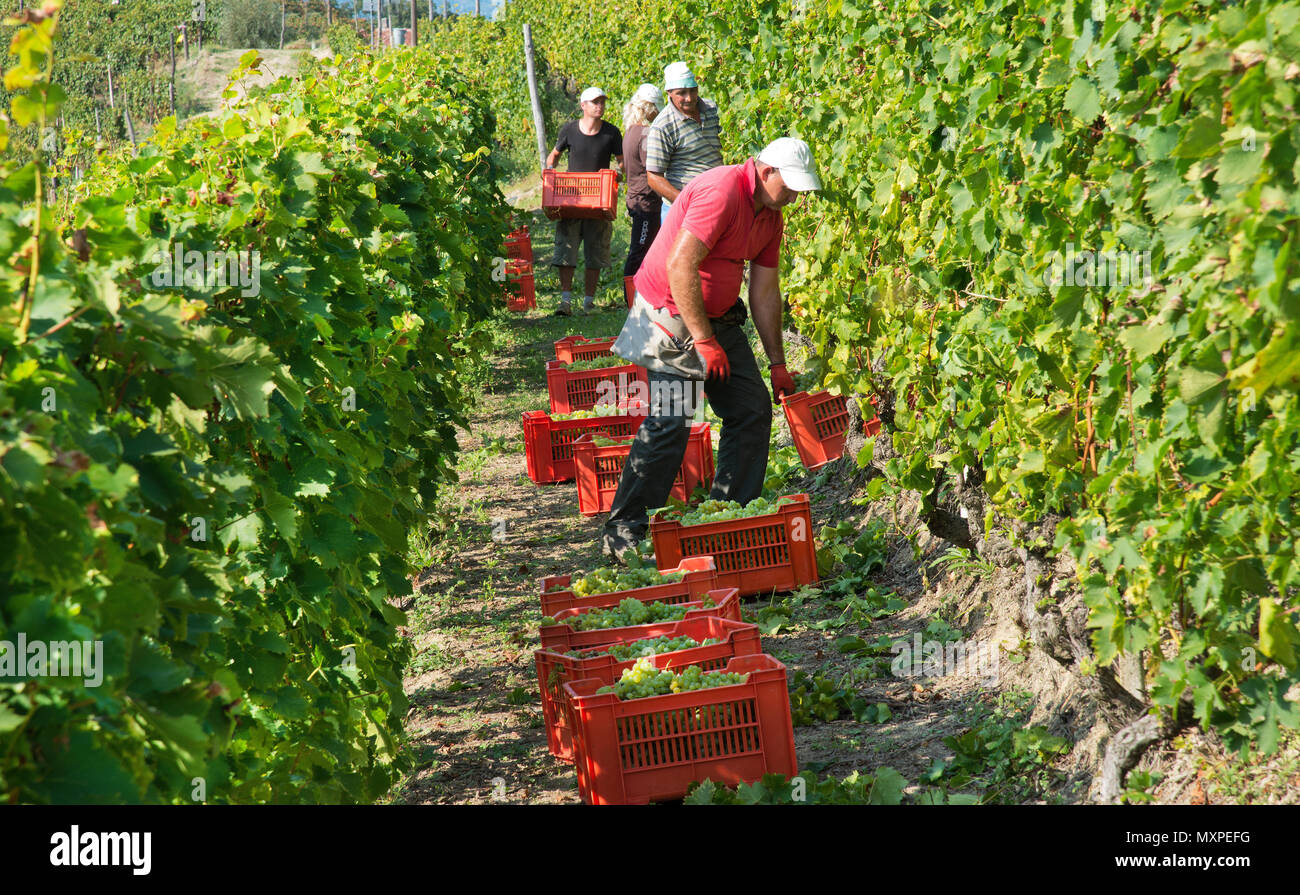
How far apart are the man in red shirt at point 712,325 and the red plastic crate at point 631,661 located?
61.1 inches

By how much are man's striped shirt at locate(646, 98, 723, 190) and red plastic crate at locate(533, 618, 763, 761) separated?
4.25m

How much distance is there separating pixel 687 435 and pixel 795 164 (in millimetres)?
1300

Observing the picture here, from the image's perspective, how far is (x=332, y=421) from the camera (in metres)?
3.13

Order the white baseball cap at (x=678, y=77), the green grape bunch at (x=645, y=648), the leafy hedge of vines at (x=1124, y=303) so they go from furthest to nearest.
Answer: the white baseball cap at (x=678, y=77), the green grape bunch at (x=645, y=648), the leafy hedge of vines at (x=1124, y=303)

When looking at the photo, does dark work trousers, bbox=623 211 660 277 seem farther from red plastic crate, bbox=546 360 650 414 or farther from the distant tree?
the distant tree

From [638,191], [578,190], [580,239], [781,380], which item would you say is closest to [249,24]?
[580,239]

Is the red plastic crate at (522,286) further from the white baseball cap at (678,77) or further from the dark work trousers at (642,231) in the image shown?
the white baseball cap at (678,77)

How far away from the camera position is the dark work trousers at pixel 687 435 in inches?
201

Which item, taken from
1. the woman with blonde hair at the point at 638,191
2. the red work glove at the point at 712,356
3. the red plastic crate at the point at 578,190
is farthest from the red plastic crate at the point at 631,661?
the red plastic crate at the point at 578,190

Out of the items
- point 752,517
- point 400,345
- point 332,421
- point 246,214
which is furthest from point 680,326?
point 246,214

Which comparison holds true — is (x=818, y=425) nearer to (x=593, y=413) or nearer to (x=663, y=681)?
(x=593, y=413)

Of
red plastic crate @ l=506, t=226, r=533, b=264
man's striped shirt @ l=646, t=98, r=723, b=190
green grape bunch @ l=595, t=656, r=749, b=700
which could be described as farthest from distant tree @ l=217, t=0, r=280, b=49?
green grape bunch @ l=595, t=656, r=749, b=700

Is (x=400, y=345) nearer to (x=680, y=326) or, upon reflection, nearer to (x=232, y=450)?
(x=680, y=326)
